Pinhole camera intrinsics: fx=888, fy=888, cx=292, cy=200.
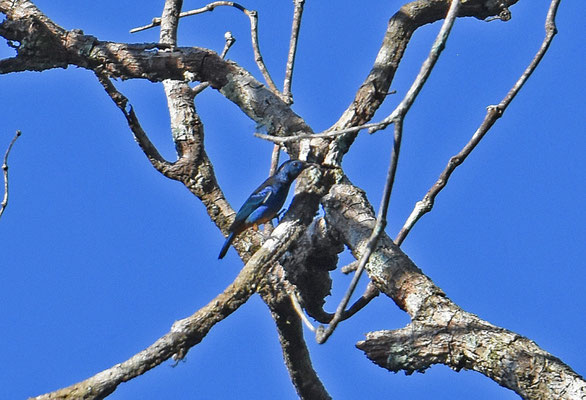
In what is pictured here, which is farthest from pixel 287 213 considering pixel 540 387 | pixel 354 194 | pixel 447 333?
pixel 540 387

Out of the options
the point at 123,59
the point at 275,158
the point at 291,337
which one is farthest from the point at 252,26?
the point at 291,337

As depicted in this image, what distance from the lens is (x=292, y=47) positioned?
21.6ft

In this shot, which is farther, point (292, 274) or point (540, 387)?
point (292, 274)

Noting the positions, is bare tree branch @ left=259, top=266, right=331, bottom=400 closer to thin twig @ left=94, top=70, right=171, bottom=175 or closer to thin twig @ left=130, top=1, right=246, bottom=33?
thin twig @ left=94, top=70, right=171, bottom=175

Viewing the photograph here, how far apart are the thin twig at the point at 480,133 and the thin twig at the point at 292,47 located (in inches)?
68.2

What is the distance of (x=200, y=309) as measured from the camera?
4.14 meters

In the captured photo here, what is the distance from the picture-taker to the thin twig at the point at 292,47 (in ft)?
21.4

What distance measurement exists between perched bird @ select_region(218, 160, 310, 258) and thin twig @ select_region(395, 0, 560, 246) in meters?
0.80

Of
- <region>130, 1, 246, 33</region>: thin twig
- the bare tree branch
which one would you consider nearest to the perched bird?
the bare tree branch

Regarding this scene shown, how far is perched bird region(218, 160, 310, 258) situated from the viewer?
5.73 metres

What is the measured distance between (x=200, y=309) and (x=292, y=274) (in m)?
1.42

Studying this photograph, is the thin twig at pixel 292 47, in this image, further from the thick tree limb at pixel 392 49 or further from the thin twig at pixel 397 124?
the thin twig at pixel 397 124

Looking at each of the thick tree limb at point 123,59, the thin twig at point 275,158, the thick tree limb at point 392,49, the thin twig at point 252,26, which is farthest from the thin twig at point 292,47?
the thick tree limb at point 392,49

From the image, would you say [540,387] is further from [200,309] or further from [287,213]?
[287,213]
